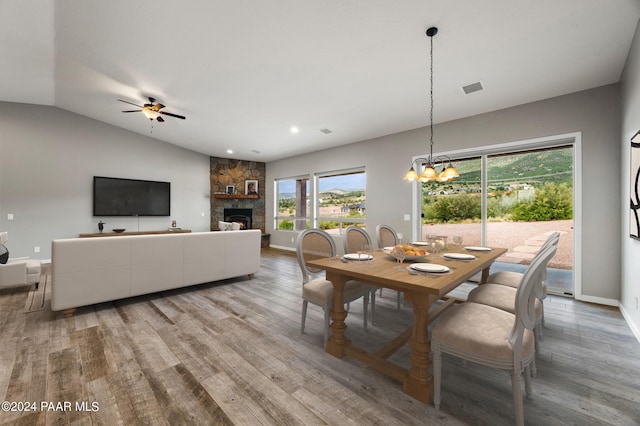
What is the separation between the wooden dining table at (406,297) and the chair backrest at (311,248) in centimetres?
29

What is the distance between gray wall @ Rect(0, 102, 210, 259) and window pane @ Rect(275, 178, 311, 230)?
313 cm

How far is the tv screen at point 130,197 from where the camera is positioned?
5895 millimetres

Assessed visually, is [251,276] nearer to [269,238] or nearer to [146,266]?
[146,266]

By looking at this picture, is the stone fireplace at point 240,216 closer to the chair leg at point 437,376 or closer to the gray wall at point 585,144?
the gray wall at point 585,144

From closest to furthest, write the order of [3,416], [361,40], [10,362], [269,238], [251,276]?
[3,416], [10,362], [361,40], [251,276], [269,238]

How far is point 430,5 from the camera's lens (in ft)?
6.95

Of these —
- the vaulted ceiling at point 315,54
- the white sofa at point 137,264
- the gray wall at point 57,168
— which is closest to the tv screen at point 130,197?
the gray wall at point 57,168

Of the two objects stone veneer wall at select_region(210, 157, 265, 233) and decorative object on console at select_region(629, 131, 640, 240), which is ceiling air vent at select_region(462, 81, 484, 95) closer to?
decorative object on console at select_region(629, 131, 640, 240)

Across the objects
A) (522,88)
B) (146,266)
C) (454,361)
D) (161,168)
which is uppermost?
(522,88)

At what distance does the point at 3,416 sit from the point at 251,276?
292 centimetres

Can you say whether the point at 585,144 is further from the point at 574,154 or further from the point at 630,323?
the point at 630,323

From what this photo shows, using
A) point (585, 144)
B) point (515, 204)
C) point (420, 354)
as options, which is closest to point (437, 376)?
point (420, 354)

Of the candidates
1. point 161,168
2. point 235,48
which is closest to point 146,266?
point 235,48

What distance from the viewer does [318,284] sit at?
2.31m
